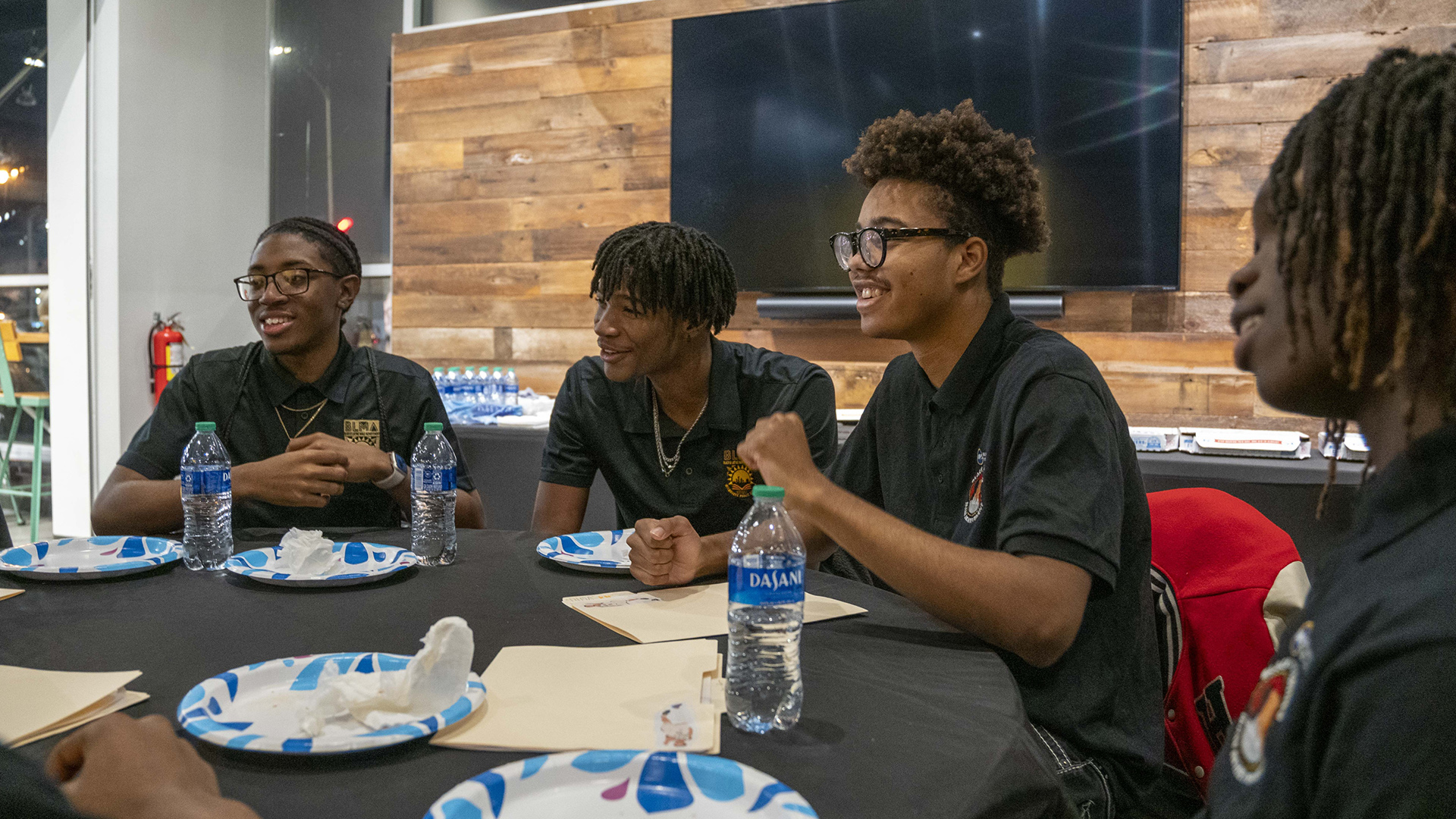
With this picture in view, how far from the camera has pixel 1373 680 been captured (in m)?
0.50

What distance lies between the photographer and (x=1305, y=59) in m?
3.29

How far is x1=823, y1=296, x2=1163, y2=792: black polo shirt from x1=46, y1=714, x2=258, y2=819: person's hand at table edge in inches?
34.9

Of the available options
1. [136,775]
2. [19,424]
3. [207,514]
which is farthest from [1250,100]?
[19,424]

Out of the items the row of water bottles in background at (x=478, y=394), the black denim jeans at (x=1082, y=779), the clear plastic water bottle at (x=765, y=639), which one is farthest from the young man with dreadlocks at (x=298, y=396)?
the row of water bottles in background at (x=478, y=394)

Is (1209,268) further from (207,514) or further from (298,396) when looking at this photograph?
(207,514)

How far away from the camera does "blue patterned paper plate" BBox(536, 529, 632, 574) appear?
1.48m

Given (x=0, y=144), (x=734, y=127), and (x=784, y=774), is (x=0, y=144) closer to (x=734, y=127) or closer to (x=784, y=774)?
(x=734, y=127)

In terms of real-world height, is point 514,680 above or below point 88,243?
below

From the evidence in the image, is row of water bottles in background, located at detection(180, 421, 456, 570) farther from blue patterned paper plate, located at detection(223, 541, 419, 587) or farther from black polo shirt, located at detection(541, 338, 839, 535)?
black polo shirt, located at detection(541, 338, 839, 535)

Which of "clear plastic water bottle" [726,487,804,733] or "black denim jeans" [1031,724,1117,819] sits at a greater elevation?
"clear plastic water bottle" [726,487,804,733]

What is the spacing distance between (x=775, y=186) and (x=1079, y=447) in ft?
9.65

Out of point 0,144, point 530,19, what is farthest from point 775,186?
point 0,144

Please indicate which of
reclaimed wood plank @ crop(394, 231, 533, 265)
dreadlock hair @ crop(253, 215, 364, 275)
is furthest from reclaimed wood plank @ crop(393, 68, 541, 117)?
dreadlock hair @ crop(253, 215, 364, 275)

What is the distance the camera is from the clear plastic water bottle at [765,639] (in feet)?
2.91
